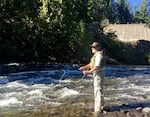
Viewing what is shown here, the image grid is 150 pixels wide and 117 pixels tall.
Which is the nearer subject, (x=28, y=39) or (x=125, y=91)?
(x=125, y=91)

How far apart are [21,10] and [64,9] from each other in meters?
4.54

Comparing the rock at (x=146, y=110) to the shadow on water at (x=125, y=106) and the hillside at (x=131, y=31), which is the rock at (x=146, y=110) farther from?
the hillside at (x=131, y=31)

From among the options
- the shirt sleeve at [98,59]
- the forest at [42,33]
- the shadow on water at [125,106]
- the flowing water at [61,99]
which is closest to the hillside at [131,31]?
the forest at [42,33]

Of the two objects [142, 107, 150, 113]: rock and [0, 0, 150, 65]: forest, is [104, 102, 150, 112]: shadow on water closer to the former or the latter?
[142, 107, 150, 113]: rock

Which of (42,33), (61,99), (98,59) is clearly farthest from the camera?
(42,33)

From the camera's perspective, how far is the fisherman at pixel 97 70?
13.4 m

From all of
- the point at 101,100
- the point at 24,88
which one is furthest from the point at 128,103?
the point at 24,88

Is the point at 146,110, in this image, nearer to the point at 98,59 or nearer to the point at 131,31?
the point at 98,59

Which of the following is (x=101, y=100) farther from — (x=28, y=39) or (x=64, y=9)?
(x=64, y=9)

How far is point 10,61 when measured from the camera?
38.5 m

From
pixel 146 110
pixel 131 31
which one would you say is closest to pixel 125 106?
pixel 146 110

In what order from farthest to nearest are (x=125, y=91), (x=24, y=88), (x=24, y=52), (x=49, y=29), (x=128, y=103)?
1. (x=49, y=29)
2. (x=24, y=52)
3. (x=24, y=88)
4. (x=125, y=91)
5. (x=128, y=103)

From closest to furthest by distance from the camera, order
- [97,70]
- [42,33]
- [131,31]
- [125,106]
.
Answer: [97,70] → [125,106] → [42,33] → [131,31]

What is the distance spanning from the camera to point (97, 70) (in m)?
13.5
